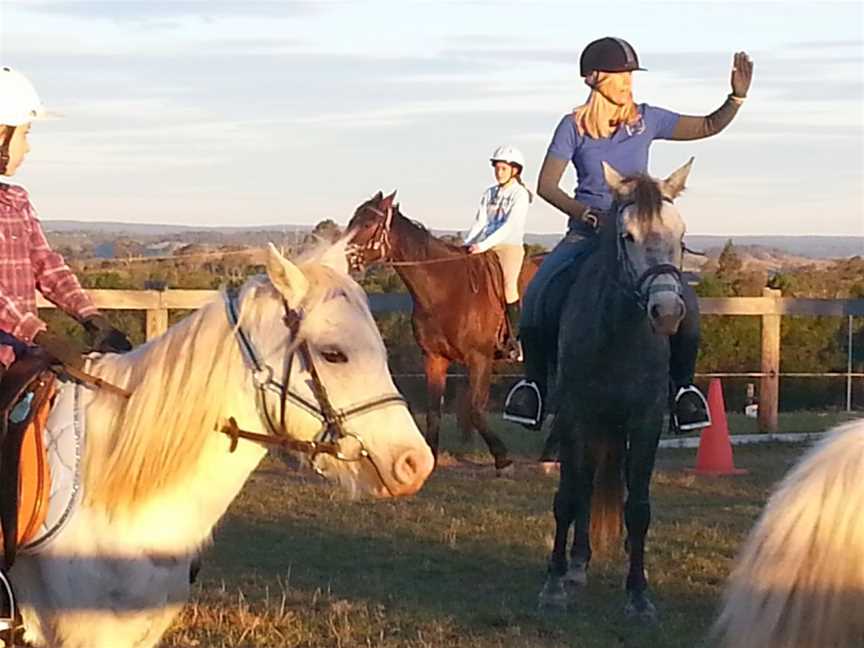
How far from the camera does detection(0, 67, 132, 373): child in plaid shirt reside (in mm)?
4512

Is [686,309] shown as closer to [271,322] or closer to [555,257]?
[555,257]

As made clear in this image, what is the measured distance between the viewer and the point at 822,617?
118 inches

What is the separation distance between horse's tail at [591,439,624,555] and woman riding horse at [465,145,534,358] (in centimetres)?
579

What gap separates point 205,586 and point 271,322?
12.9ft

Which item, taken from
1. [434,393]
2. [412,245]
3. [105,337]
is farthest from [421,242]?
[105,337]

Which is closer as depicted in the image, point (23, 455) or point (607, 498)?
point (23, 455)

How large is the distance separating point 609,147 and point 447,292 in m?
6.20

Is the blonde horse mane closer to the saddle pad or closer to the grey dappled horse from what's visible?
the saddle pad

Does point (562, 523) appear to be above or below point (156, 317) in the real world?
below

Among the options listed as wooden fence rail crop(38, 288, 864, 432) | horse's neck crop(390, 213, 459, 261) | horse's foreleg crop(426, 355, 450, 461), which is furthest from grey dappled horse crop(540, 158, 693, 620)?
wooden fence rail crop(38, 288, 864, 432)

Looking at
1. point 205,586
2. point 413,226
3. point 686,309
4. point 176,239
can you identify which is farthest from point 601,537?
point 176,239

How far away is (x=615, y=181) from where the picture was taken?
23.2ft

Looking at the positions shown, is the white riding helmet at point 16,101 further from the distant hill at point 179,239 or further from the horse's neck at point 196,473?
the distant hill at point 179,239

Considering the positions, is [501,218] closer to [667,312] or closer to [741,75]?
[741,75]
